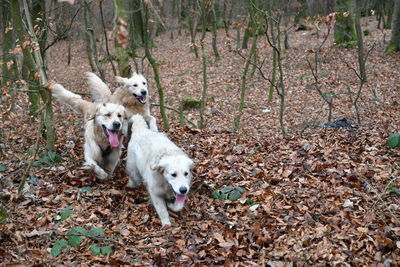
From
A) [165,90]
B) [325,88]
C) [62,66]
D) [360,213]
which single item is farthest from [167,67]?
[360,213]

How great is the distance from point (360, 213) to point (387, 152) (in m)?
2.30

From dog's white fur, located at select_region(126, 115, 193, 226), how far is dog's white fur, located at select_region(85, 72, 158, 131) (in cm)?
190

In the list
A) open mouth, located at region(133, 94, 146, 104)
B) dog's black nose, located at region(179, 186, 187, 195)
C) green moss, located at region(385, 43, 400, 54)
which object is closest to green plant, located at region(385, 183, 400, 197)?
dog's black nose, located at region(179, 186, 187, 195)

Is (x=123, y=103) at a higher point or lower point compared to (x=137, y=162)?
higher

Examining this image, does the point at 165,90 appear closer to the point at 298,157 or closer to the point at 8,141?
the point at 8,141

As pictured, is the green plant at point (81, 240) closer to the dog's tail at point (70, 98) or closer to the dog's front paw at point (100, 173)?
the dog's front paw at point (100, 173)

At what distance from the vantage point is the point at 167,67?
69.7 feet

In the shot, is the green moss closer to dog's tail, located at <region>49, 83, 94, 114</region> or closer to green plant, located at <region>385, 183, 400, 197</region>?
green plant, located at <region>385, 183, 400, 197</region>

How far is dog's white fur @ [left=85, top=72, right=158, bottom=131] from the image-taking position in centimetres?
826

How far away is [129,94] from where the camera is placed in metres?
8.34

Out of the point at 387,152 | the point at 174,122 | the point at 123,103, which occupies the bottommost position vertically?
the point at 174,122

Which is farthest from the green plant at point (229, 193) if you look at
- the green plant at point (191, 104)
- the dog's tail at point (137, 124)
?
Result: the green plant at point (191, 104)

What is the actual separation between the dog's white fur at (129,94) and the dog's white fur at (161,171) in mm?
1899

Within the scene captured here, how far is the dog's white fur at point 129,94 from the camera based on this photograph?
8.26 meters
